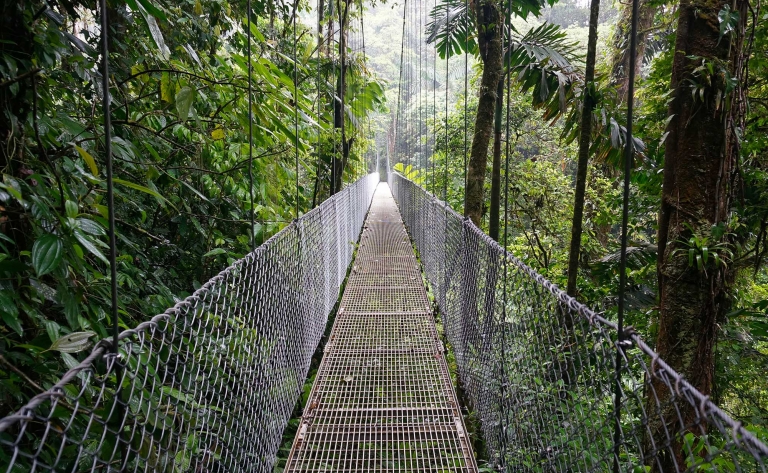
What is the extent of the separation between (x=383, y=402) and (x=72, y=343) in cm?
143

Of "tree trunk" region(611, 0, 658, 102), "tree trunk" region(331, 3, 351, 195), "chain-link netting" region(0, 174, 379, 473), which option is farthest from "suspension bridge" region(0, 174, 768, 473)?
"tree trunk" region(611, 0, 658, 102)

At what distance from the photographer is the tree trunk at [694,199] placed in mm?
1524

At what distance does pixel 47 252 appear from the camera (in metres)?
0.71

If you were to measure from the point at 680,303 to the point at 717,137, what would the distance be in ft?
1.89

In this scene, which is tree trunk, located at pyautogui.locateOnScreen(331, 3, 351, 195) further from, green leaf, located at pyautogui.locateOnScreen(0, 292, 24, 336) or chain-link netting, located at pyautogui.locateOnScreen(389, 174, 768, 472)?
green leaf, located at pyautogui.locateOnScreen(0, 292, 24, 336)

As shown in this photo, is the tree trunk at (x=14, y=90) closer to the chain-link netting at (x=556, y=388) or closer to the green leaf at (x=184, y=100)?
the green leaf at (x=184, y=100)

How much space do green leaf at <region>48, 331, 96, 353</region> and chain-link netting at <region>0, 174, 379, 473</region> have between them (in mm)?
46

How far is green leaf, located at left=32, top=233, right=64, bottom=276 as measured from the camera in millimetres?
690

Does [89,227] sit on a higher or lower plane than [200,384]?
higher

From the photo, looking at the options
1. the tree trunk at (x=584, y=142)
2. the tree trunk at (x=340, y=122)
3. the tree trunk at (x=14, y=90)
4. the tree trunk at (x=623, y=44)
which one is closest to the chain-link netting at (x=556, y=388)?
the tree trunk at (x=584, y=142)

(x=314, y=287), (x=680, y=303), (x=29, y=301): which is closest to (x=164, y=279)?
(x=314, y=287)

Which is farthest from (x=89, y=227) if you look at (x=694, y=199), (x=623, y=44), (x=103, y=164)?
(x=623, y=44)

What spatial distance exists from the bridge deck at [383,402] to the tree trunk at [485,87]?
0.80 m

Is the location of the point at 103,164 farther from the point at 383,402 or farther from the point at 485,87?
the point at 485,87
